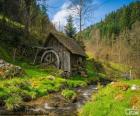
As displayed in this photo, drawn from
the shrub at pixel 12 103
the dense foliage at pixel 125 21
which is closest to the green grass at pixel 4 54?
the shrub at pixel 12 103

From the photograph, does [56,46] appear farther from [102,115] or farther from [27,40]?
[102,115]

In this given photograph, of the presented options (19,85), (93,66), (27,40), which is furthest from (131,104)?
(93,66)

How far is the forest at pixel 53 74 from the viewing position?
19.2 m

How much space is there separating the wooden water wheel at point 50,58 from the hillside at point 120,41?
97.9ft

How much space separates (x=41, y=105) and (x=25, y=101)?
5.91 feet

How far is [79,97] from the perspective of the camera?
86.4ft

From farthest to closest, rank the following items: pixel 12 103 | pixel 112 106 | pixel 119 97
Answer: pixel 12 103, pixel 119 97, pixel 112 106

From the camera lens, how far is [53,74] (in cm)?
4078

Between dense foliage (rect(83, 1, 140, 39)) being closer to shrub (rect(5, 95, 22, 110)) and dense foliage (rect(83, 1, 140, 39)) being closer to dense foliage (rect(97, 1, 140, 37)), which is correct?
dense foliage (rect(97, 1, 140, 37))

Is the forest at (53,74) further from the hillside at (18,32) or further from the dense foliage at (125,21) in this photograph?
the dense foliage at (125,21)

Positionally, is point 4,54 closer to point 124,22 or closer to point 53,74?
point 53,74

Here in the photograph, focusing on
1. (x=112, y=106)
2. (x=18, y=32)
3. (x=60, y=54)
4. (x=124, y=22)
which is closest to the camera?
(x=112, y=106)

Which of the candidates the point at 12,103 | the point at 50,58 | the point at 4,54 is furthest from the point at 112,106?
the point at 50,58

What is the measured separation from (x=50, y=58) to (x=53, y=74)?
7.18m
